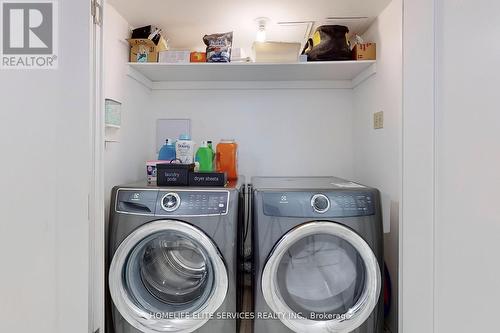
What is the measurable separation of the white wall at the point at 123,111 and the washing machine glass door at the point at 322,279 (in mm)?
1072

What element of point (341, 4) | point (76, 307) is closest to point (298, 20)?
point (341, 4)

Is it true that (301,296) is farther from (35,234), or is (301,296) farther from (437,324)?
(35,234)

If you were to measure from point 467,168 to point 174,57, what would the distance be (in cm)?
187

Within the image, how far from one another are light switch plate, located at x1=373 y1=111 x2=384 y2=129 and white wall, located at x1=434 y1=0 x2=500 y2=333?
101 centimetres

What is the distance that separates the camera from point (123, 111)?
204 centimetres

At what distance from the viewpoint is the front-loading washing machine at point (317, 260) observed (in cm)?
151

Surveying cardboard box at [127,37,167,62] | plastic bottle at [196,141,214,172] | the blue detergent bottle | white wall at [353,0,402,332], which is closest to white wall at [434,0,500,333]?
white wall at [353,0,402,332]

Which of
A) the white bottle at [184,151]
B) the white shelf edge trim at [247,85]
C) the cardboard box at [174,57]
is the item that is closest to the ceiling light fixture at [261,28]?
the white shelf edge trim at [247,85]

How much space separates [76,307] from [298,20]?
7.03ft

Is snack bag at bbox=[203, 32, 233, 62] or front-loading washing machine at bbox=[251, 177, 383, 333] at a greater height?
snack bag at bbox=[203, 32, 233, 62]

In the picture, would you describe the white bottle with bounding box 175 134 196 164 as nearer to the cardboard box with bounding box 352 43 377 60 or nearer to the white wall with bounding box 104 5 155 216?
the white wall with bounding box 104 5 155 216

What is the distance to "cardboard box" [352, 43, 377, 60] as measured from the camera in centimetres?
205

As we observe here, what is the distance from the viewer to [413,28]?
1099 mm

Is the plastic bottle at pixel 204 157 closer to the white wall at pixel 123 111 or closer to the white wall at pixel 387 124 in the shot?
the white wall at pixel 123 111
